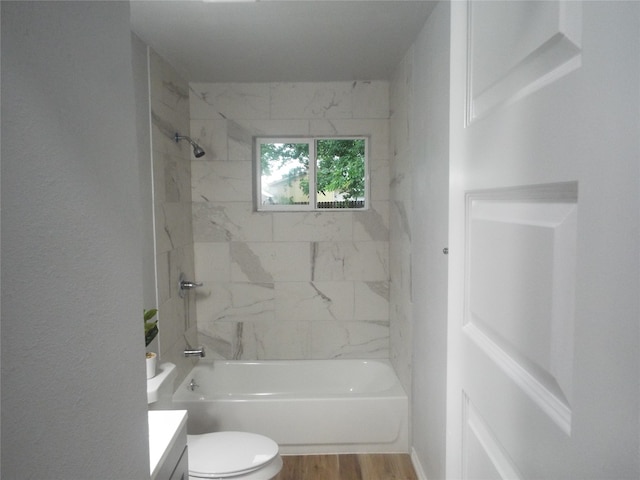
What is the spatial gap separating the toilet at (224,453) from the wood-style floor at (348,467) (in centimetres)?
63

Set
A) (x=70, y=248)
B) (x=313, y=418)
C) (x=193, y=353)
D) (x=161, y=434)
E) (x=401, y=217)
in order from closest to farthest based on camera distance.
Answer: (x=70, y=248), (x=161, y=434), (x=313, y=418), (x=401, y=217), (x=193, y=353)

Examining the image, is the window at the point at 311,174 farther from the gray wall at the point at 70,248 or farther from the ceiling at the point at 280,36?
the gray wall at the point at 70,248

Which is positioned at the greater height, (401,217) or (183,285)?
(401,217)

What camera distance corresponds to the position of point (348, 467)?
2674 millimetres

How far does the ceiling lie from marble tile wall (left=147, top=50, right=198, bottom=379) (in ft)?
0.64

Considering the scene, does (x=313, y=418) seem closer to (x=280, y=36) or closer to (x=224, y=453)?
(x=224, y=453)

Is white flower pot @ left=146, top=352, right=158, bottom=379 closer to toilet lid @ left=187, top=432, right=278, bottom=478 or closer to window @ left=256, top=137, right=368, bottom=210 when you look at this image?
toilet lid @ left=187, top=432, right=278, bottom=478

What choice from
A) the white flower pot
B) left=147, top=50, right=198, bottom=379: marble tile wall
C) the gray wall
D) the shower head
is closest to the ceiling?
left=147, top=50, right=198, bottom=379: marble tile wall

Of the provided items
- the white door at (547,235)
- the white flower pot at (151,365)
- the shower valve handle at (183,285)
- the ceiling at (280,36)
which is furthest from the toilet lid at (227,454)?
the ceiling at (280,36)

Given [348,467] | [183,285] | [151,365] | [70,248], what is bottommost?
[348,467]

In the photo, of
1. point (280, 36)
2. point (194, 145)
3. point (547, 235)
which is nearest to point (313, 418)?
point (194, 145)

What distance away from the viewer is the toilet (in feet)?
6.23

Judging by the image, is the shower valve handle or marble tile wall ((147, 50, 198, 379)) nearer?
marble tile wall ((147, 50, 198, 379))

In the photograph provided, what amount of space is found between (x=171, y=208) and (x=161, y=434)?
1922mm
